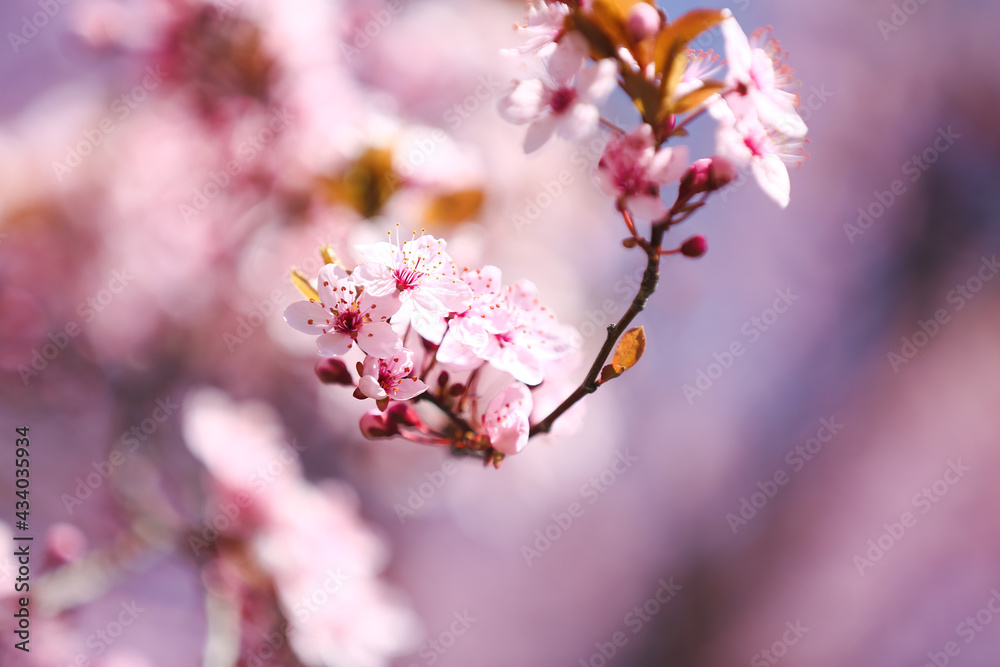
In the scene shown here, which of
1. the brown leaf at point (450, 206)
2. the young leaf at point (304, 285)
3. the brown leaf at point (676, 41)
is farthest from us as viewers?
the brown leaf at point (450, 206)

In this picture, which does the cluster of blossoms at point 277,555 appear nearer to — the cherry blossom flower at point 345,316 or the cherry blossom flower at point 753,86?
the cherry blossom flower at point 345,316

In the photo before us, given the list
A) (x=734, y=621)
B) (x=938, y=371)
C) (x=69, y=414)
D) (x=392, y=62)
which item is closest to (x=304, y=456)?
(x=69, y=414)

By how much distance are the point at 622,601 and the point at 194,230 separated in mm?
2492

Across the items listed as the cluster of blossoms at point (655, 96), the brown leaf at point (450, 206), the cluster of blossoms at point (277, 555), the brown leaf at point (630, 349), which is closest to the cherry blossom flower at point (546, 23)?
the cluster of blossoms at point (655, 96)

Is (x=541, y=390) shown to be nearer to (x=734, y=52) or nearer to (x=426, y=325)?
(x=426, y=325)

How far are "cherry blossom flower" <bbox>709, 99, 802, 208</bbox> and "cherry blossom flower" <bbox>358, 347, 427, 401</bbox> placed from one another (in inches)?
10.4

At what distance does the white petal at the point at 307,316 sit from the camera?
18.1 inches

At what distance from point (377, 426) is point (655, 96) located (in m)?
0.33

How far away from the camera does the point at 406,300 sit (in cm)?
45

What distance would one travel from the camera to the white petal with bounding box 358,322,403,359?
0.44 meters

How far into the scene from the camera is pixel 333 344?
0.45m

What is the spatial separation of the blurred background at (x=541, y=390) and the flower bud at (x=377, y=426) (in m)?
0.19

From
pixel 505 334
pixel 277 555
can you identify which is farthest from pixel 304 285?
pixel 277 555

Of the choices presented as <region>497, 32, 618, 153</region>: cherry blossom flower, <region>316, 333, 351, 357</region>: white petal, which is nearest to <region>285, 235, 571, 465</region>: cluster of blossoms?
<region>316, 333, 351, 357</region>: white petal
